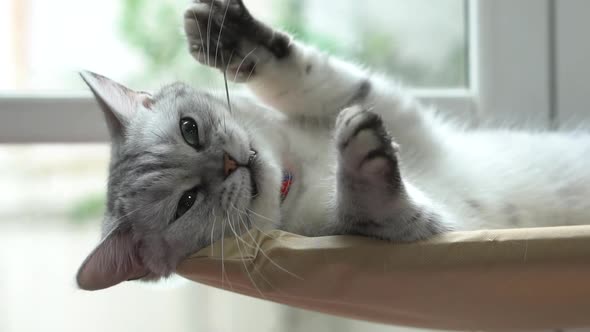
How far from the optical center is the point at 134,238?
103cm

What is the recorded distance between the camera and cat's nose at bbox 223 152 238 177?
99 cm

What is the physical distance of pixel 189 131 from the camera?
105cm

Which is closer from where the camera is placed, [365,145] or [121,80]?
[365,145]

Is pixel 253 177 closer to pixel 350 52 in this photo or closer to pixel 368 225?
pixel 368 225

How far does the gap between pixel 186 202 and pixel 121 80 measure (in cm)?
78

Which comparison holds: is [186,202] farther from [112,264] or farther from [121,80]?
[121,80]

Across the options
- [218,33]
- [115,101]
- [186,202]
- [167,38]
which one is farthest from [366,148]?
[167,38]

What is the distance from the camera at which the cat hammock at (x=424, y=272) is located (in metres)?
0.79

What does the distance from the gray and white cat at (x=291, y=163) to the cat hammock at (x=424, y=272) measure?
65mm

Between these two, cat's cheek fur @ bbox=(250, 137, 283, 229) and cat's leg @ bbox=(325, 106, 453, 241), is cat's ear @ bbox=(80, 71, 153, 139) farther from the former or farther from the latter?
cat's leg @ bbox=(325, 106, 453, 241)

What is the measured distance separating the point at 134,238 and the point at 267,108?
430 mm

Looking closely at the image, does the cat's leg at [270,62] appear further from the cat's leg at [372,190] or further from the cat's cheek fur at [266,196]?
the cat's leg at [372,190]

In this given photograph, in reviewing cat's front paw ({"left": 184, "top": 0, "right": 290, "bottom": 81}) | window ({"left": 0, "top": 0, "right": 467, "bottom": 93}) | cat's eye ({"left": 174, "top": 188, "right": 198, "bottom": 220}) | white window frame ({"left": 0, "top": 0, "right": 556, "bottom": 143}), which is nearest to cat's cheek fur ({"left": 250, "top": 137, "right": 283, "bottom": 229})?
cat's eye ({"left": 174, "top": 188, "right": 198, "bottom": 220})

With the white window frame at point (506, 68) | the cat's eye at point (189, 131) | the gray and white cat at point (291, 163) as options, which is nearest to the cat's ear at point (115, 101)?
the gray and white cat at point (291, 163)
